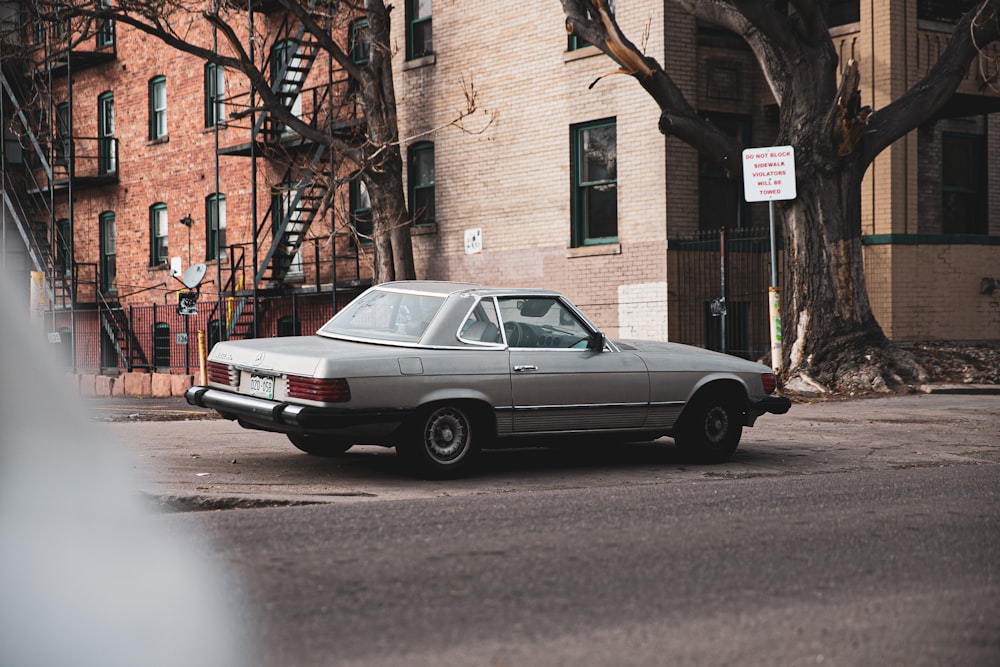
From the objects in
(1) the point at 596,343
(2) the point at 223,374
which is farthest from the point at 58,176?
(1) the point at 596,343

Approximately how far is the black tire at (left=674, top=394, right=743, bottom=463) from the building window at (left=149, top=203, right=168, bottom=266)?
74.4 ft

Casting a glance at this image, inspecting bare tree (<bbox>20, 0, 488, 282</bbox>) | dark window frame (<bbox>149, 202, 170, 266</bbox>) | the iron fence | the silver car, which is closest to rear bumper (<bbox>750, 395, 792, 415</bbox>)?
the silver car

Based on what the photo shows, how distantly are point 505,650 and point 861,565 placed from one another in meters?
2.23

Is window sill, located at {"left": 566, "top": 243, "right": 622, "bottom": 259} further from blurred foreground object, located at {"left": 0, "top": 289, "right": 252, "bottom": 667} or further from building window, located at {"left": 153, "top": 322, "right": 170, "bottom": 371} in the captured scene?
blurred foreground object, located at {"left": 0, "top": 289, "right": 252, "bottom": 667}

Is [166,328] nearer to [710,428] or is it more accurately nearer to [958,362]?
[958,362]

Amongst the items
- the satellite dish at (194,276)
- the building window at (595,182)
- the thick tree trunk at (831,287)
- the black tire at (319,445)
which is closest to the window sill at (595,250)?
the building window at (595,182)

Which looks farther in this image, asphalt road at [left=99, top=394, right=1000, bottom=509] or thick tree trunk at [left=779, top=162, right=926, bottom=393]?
thick tree trunk at [left=779, top=162, right=926, bottom=393]

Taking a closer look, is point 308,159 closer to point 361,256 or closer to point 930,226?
point 361,256

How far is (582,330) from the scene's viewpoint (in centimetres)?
982

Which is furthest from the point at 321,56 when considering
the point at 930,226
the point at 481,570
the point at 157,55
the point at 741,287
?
the point at 481,570

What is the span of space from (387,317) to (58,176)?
26.8 m

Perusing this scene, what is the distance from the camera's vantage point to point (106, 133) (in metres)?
32.2

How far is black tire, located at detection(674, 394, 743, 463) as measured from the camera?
1019cm

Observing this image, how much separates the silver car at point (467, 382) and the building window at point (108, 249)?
933 inches
